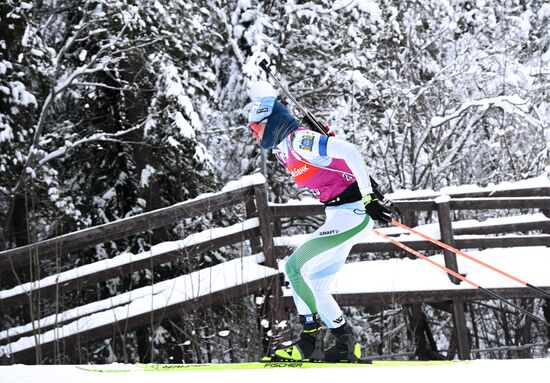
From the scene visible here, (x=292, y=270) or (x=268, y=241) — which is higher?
(x=268, y=241)

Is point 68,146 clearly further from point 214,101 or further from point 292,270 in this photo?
point 292,270

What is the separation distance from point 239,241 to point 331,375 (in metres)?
4.06

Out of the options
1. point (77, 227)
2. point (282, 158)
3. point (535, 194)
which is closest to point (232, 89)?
point (77, 227)

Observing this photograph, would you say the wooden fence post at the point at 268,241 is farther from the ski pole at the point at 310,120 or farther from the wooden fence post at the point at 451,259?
the ski pole at the point at 310,120

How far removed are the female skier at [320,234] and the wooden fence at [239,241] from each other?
254 centimetres

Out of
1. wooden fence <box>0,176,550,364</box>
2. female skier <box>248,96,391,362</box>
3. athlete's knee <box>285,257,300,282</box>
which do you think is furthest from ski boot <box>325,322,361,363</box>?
wooden fence <box>0,176,550,364</box>

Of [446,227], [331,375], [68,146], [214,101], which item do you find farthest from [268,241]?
[214,101]

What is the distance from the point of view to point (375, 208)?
173 inches

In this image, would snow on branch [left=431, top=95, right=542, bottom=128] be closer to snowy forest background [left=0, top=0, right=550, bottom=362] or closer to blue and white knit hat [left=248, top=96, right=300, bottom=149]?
snowy forest background [left=0, top=0, right=550, bottom=362]

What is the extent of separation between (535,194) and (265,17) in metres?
5.58

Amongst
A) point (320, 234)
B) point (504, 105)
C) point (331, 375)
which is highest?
point (504, 105)

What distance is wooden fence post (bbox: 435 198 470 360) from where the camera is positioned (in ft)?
25.7

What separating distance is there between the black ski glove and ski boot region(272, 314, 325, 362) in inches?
33.5

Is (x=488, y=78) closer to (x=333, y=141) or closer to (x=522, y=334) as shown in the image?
(x=522, y=334)
